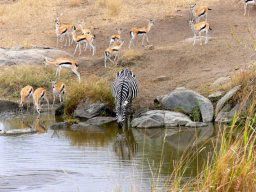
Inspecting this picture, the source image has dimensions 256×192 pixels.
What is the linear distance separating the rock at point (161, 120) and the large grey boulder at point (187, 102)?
42 cm

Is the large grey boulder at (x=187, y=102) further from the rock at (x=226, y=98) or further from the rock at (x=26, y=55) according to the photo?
the rock at (x=26, y=55)

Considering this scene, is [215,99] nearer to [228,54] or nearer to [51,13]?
[228,54]

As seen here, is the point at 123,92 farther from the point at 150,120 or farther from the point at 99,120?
the point at 150,120

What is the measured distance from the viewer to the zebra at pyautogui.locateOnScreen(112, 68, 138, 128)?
1600 cm

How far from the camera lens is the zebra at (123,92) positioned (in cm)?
1600

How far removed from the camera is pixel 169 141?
1447 cm

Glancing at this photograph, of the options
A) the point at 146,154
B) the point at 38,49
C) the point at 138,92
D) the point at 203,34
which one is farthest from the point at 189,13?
the point at 146,154

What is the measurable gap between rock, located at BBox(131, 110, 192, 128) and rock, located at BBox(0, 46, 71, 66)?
20.7 feet

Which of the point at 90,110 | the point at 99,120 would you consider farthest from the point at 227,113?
the point at 90,110

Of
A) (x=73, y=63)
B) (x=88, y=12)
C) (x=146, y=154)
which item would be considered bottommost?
(x=146, y=154)

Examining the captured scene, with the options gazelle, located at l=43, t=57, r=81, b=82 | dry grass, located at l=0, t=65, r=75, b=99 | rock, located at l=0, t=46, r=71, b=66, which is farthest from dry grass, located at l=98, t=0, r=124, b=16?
gazelle, located at l=43, t=57, r=81, b=82

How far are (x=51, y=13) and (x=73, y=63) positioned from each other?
8.59m

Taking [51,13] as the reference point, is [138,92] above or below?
below

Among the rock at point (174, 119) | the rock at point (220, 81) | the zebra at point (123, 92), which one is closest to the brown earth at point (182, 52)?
the rock at point (220, 81)
